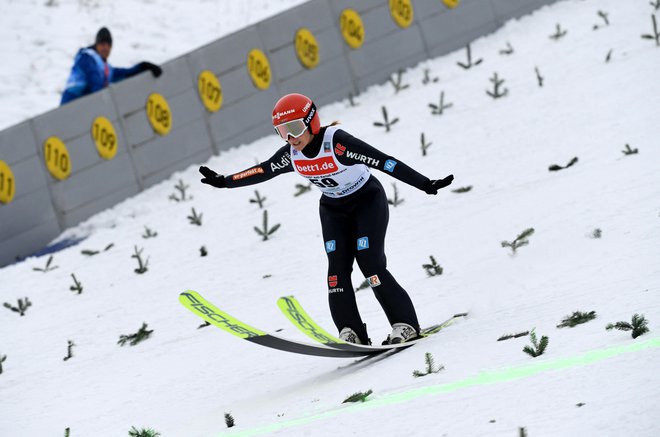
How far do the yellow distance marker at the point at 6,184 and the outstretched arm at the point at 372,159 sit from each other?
5677mm

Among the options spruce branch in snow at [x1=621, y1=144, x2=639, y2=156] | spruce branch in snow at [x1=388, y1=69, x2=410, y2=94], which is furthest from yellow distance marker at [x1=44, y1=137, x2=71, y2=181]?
spruce branch in snow at [x1=621, y1=144, x2=639, y2=156]

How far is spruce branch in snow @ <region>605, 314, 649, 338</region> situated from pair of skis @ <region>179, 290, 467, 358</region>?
1702 millimetres

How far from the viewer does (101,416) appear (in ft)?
20.3

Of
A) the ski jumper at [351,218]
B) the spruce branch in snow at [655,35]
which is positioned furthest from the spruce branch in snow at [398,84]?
the ski jumper at [351,218]

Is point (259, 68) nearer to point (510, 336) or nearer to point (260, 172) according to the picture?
point (260, 172)

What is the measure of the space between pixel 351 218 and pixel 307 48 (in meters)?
7.43

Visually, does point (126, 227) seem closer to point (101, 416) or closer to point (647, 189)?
point (101, 416)

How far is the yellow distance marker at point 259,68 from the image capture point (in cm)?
1276

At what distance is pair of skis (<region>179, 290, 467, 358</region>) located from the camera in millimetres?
5562

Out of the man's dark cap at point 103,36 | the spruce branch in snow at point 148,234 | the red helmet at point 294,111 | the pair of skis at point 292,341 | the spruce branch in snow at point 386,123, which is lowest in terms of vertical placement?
the pair of skis at point 292,341

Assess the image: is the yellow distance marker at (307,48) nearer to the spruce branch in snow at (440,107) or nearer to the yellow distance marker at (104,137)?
the spruce branch in snow at (440,107)

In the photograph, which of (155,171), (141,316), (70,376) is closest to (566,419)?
(70,376)

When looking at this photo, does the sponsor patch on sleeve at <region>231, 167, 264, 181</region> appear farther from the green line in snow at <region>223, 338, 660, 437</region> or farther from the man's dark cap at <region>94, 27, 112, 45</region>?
the man's dark cap at <region>94, 27, 112, 45</region>

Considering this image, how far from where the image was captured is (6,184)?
1058 cm
